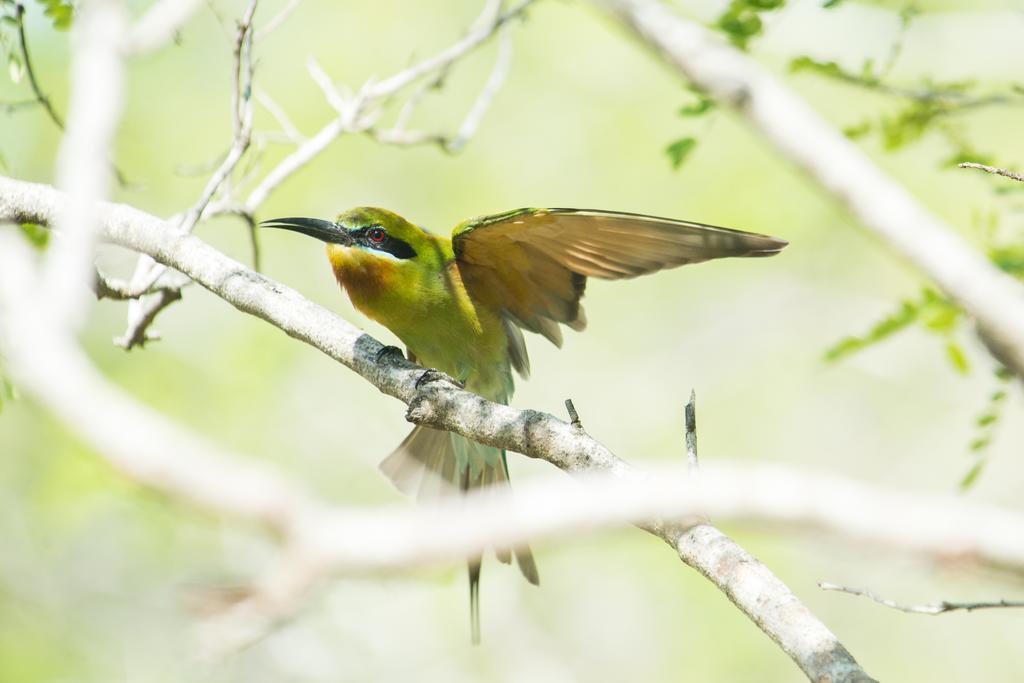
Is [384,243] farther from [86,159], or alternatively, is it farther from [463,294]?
[86,159]

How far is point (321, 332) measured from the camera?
2.47m

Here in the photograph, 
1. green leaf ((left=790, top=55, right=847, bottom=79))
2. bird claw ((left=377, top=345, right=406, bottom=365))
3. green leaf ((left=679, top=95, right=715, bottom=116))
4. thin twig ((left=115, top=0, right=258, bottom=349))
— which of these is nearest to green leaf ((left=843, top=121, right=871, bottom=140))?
green leaf ((left=790, top=55, right=847, bottom=79))

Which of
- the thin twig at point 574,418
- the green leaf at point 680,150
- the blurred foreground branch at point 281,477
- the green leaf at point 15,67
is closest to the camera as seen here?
the blurred foreground branch at point 281,477

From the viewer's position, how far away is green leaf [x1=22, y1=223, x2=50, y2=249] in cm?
294

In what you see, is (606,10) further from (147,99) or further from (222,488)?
(147,99)

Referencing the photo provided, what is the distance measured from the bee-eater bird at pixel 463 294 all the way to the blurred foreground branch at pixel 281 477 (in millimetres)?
883

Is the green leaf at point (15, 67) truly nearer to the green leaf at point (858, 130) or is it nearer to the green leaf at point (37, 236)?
the green leaf at point (37, 236)

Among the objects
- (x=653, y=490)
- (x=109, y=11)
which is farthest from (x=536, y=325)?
(x=653, y=490)

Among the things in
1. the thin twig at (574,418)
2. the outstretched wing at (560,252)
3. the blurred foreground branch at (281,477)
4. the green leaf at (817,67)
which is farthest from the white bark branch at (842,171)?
the green leaf at (817,67)

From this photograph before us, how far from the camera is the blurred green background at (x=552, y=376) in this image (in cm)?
653

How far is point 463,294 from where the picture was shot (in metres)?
3.74

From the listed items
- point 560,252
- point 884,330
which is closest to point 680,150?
point 560,252

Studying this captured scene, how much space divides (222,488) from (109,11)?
26.4 inches

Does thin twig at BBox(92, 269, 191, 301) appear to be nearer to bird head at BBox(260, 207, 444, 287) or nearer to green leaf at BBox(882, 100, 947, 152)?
bird head at BBox(260, 207, 444, 287)
